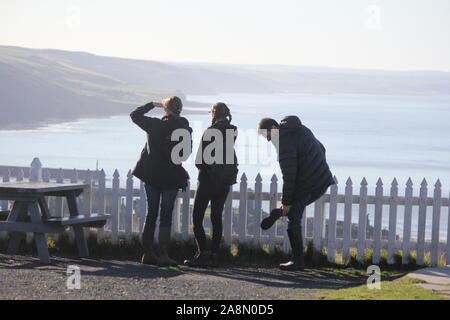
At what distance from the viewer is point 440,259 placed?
12273 millimetres

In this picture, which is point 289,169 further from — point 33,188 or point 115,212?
point 115,212

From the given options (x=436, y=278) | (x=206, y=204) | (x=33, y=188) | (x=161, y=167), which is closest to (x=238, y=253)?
(x=206, y=204)

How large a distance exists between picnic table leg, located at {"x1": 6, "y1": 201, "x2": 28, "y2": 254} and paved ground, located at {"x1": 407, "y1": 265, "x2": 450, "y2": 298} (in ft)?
15.5

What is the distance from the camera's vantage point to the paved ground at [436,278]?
9445mm

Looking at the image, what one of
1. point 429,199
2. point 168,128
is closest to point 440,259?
point 429,199

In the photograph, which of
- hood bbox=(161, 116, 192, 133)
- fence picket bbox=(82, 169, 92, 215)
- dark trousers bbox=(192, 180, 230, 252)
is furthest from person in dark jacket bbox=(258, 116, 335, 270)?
fence picket bbox=(82, 169, 92, 215)

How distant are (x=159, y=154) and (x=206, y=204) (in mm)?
818

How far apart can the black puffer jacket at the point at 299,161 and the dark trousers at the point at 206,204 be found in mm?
836

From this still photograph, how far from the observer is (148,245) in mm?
11250

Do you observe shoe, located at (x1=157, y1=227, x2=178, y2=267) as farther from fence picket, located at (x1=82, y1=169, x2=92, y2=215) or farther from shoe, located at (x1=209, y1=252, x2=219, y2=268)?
fence picket, located at (x1=82, y1=169, x2=92, y2=215)

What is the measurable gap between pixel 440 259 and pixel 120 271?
14.1 ft

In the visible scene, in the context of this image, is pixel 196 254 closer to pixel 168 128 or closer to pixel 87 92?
pixel 168 128

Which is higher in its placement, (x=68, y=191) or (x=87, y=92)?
(x=87, y=92)

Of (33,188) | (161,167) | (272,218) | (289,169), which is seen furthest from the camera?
(33,188)
